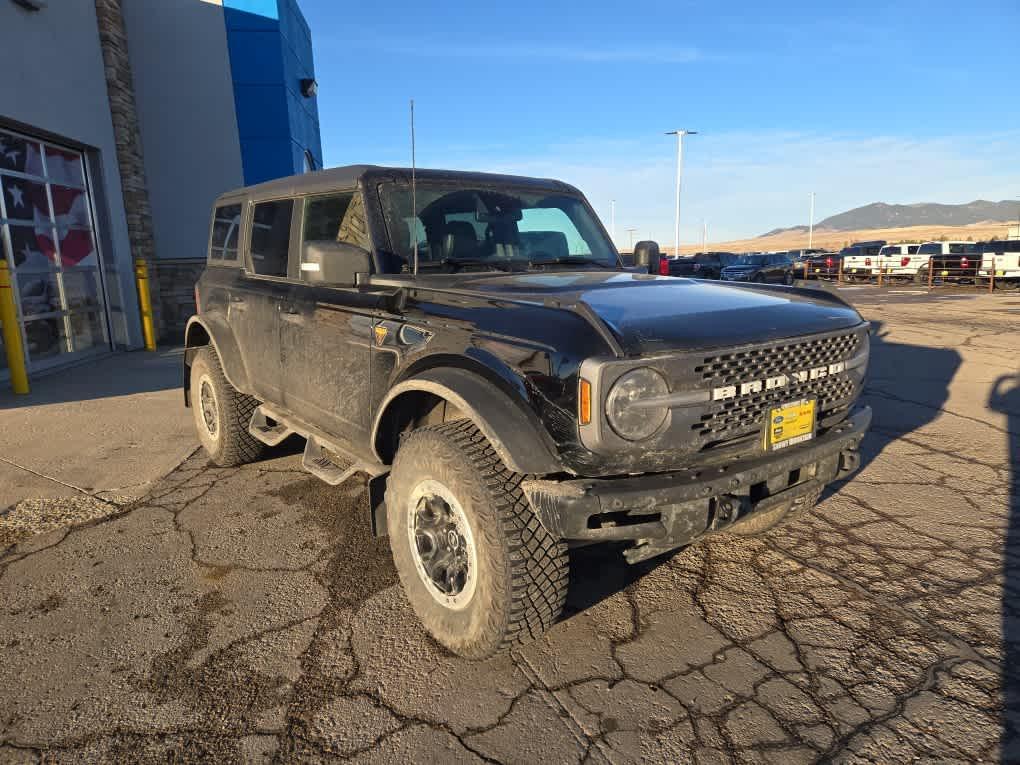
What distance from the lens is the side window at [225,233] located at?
14.6ft

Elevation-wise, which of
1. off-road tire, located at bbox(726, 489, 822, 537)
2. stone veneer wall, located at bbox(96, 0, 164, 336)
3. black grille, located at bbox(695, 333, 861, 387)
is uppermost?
stone veneer wall, located at bbox(96, 0, 164, 336)

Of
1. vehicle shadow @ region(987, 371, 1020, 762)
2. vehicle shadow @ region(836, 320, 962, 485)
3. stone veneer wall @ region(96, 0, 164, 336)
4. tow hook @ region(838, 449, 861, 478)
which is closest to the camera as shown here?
vehicle shadow @ region(987, 371, 1020, 762)

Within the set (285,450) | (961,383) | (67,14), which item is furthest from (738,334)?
(67,14)

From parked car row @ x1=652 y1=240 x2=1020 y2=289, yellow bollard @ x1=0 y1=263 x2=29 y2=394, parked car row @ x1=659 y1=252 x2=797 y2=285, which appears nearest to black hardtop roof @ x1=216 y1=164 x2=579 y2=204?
yellow bollard @ x1=0 y1=263 x2=29 y2=394

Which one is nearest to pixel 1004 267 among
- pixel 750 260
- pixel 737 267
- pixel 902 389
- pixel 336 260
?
pixel 737 267

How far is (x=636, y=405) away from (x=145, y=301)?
10.5 m

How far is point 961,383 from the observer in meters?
7.10

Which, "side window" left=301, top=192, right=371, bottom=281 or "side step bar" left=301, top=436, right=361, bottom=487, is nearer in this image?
"side step bar" left=301, top=436, right=361, bottom=487

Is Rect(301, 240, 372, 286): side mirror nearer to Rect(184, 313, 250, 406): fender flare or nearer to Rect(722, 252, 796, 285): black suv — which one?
Rect(184, 313, 250, 406): fender flare

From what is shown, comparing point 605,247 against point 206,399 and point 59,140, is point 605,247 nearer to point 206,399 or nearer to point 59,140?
point 206,399

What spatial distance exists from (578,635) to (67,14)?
444 inches

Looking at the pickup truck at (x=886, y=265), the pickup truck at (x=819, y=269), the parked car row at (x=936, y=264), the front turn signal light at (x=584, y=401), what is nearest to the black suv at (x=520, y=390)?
the front turn signal light at (x=584, y=401)

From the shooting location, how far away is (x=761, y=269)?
2884 cm

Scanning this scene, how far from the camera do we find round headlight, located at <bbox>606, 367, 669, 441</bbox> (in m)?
2.08
